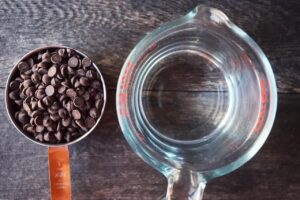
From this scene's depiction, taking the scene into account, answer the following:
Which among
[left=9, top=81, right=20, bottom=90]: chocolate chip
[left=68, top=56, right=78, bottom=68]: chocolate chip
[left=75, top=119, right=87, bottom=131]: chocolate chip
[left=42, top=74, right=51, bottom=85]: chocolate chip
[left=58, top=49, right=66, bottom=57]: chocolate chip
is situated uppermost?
[left=58, top=49, right=66, bottom=57]: chocolate chip

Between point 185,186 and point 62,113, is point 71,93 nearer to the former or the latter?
point 62,113

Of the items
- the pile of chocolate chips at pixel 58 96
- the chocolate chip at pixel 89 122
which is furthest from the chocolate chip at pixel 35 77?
the chocolate chip at pixel 89 122

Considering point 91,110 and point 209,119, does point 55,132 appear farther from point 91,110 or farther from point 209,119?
point 209,119

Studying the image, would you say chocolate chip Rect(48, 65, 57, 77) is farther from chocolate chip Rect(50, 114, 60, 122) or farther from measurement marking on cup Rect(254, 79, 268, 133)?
measurement marking on cup Rect(254, 79, 268, 133)

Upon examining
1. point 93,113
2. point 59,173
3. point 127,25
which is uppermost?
point 127,25

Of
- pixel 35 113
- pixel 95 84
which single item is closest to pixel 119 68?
pixel 95 84

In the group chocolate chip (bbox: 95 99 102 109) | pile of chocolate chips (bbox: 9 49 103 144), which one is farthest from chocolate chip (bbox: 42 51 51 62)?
chocolate chip (bbox: 95 99 102 109)
